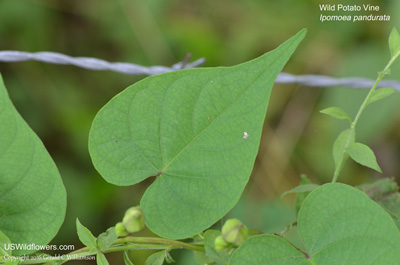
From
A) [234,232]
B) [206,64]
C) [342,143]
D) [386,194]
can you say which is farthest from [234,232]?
[206,64]

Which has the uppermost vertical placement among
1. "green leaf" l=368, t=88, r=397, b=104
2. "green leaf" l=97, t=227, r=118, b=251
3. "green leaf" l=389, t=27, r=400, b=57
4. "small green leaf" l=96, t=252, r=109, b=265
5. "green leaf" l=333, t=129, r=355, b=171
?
"green leaf" l=389, t=27, r=400, b=57

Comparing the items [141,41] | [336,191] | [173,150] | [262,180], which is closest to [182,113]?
[173,150]

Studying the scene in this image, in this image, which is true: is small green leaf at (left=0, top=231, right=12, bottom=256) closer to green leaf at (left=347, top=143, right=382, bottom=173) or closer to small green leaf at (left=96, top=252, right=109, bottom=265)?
small green leaf at (left=96, top=252, right=109, bottom=265)

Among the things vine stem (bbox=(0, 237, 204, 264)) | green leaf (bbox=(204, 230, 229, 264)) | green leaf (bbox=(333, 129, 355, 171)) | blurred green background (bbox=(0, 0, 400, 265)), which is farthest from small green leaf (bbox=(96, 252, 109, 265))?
blurred green background (bbox=(0, 0, 400, 265))

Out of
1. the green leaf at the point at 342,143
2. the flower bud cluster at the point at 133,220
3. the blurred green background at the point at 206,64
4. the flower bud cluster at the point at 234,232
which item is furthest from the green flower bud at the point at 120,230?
the blurred green background at the point at 206,64

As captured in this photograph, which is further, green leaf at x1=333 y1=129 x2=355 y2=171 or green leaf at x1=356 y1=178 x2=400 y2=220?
green leaf at x1=356 y1=178 x2=400 y2=220

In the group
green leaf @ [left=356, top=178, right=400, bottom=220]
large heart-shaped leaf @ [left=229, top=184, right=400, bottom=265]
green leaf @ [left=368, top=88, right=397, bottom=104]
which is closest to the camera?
large heart-shaped leaf @ [left=229, top=184, right=400, bottom=265]

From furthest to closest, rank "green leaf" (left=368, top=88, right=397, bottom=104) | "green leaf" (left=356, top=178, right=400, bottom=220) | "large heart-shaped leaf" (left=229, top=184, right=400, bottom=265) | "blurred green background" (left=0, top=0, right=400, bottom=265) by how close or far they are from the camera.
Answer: "blurred green background" (left=0, top=0, right=400, bottom=265) < "green leaf" (left=356, top=178, right=400, bottom=220) < "green leaf" (left=368, top=88, right=397, bottom=104) < "large heart-shaped leaf" (left=229, top=184, right=400, bottom=265)

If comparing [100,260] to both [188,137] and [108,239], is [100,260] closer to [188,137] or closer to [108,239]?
[108,239]
